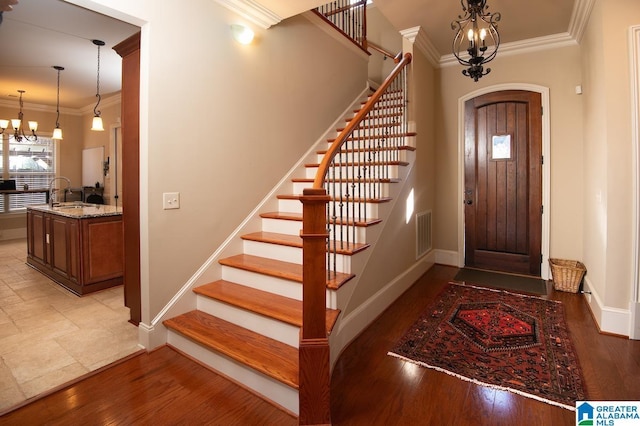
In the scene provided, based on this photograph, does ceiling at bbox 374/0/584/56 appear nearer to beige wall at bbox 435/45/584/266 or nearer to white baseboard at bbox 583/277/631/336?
beige wall at bbox 435/45/584/266

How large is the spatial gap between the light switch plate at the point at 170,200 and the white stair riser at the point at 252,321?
775 millimetres

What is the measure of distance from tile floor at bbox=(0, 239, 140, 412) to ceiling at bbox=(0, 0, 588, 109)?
2.93m

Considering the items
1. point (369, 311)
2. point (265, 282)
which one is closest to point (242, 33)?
point (265, 282)

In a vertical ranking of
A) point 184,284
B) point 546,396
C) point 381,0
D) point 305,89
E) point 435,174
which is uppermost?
point 381,0

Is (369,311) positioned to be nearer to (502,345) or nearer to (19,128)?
(502,345)

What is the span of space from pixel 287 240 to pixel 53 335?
79.0 inches

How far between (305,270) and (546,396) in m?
1.56

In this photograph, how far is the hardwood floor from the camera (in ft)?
5.68

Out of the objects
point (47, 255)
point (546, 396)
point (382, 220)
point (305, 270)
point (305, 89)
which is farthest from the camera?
point (47, 255)

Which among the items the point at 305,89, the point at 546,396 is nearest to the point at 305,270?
the point at 546,396

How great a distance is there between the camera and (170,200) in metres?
2.49

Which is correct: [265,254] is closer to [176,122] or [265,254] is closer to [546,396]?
[176,122]

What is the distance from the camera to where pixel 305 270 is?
1740 mm

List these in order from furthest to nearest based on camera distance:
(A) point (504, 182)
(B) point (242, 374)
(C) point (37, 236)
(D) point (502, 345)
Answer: (C) point (37, 236)
(A) point (504, 182)
(D) point (502, 345)
(B) point (242, 374)
